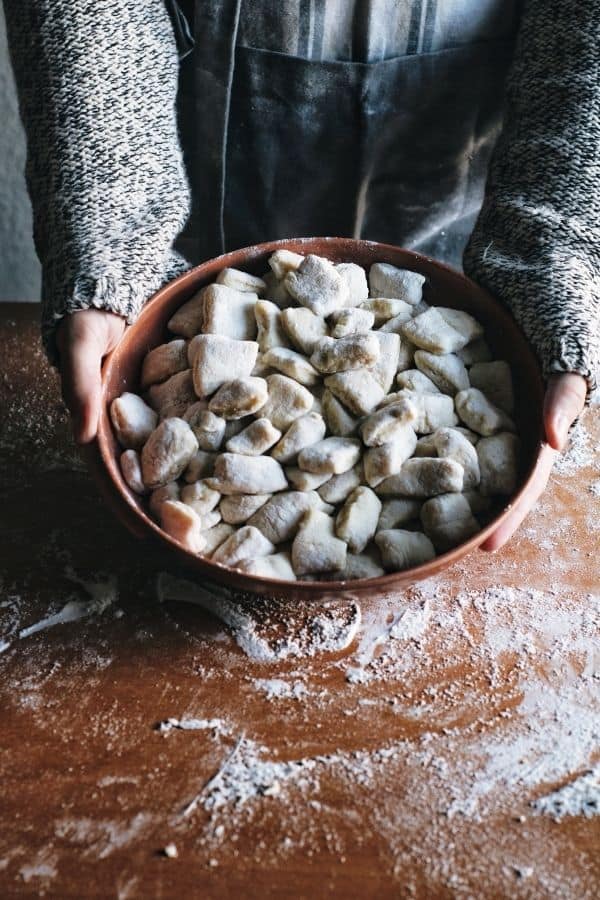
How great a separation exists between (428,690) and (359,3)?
70 cm

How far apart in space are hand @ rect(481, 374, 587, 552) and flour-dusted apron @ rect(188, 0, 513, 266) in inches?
17.2

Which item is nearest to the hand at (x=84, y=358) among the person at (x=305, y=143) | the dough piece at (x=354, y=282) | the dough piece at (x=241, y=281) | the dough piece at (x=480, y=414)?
the person at (x=305, y=143)

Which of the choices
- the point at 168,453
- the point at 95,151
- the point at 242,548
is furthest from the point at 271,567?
the point at 95,151

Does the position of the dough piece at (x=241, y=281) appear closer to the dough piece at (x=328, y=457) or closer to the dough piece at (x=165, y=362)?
the dough piece at (x=165, y=362)

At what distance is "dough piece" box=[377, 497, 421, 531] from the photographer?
28.0 inches

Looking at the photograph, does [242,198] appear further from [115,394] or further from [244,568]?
[244,568]

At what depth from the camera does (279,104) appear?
3.21 ft

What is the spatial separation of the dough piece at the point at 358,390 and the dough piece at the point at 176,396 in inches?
5.0

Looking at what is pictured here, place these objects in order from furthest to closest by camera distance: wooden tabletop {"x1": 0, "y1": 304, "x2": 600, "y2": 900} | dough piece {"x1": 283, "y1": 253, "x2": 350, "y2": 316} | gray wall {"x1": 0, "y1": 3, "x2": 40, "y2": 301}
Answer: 1. gray wall {"x1": 0, "y1": 3, "x2": 40, "y2": 301}
2. dough piece {"x1": 283, "y1": 253, "x2": 350, "y2": 316}
3. wooden tabletop {"x1": 0, "y1": 304, "x2": 600, "y2": 900}

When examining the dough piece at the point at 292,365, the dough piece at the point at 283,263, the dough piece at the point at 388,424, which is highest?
the dough piece at the point at 283,263

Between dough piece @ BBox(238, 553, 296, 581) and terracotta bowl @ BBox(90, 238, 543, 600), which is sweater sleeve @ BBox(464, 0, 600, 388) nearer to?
terracotta bowl @ BBox(90, 238, 543, 600)

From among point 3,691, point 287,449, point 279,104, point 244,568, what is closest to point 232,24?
point 279,104

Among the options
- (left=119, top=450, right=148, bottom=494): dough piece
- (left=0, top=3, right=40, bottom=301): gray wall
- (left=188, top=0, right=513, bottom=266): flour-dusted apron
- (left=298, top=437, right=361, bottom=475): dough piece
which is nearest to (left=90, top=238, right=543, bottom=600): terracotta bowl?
(left=119, top=450, right=148, bottom=494): dough piece

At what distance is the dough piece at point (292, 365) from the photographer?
2.49 feet
